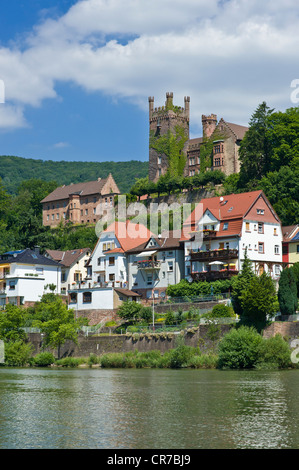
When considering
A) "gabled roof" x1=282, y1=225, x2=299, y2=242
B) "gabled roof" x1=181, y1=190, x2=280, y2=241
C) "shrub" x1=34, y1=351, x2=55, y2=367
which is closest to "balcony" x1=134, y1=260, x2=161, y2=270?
"gabled roof" x1=181, y1=190, x2=280, y2=241

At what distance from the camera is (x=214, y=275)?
78.6 m

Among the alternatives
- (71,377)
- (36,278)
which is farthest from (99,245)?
(71,377)

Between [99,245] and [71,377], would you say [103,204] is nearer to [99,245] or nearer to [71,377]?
[99,245]

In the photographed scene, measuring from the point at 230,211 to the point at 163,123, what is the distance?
5338cm

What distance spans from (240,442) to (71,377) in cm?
2947

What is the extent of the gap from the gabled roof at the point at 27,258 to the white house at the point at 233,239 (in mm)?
21770

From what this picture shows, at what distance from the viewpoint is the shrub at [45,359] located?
72062 millimetres

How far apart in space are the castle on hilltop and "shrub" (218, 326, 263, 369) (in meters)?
66.4

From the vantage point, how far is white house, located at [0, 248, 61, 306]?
93500mm

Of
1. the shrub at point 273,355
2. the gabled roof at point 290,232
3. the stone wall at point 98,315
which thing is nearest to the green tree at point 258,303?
the shrub at point 273,355

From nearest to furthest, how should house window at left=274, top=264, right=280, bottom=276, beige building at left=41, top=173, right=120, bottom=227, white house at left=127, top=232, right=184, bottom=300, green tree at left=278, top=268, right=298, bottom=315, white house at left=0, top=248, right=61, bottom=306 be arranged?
green tree at left=278, top=268, right=298, bottom=315 < house window at left=274, top=264, right=280, bottom=276 < white house at left=127, top=232, right=184, bottom=300 < white house at left=0, top=248, right=61, bottom=306 < beige building at left=41, top=173, right=120, bottom=227

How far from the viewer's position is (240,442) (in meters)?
27.7

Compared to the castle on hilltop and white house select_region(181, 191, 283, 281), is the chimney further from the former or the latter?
white house select_region(181, 191, 283, 281)
